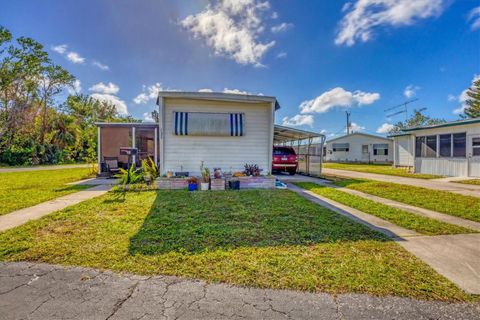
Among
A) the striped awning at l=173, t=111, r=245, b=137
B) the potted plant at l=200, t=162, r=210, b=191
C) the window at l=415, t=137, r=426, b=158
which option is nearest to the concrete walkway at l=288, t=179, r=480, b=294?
the potted plant at l=200, t=162, r=210, b=191

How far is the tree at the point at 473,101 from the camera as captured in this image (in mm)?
28734

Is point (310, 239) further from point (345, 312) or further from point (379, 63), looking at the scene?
point (379, 63)

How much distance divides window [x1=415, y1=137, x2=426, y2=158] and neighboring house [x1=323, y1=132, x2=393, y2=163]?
15806mm

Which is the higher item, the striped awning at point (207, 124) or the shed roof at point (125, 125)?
the shed roof at point (125, 125)

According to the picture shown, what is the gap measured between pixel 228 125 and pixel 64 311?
23.7 feet

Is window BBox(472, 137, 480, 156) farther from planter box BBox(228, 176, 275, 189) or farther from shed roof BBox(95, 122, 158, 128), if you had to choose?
shed roof BBox(95, 122, 158, 128)

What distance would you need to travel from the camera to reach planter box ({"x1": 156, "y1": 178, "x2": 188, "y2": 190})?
784cm

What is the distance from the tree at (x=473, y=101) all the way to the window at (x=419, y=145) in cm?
2340

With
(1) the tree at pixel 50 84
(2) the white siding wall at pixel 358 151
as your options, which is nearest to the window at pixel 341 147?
(2) the white siding wall at pixel 358 151

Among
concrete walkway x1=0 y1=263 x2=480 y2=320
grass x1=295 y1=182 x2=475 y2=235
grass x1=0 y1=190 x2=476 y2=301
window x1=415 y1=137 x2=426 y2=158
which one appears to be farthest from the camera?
window x1=415 y1=137 x2=426 y2=158

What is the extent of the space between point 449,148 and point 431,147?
1111 mm

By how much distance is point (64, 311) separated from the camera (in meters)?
1.85

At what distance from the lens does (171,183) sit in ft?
25.8

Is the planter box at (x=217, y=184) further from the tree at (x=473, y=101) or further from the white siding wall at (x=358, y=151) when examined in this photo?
the tree at (x=473, y=101)
